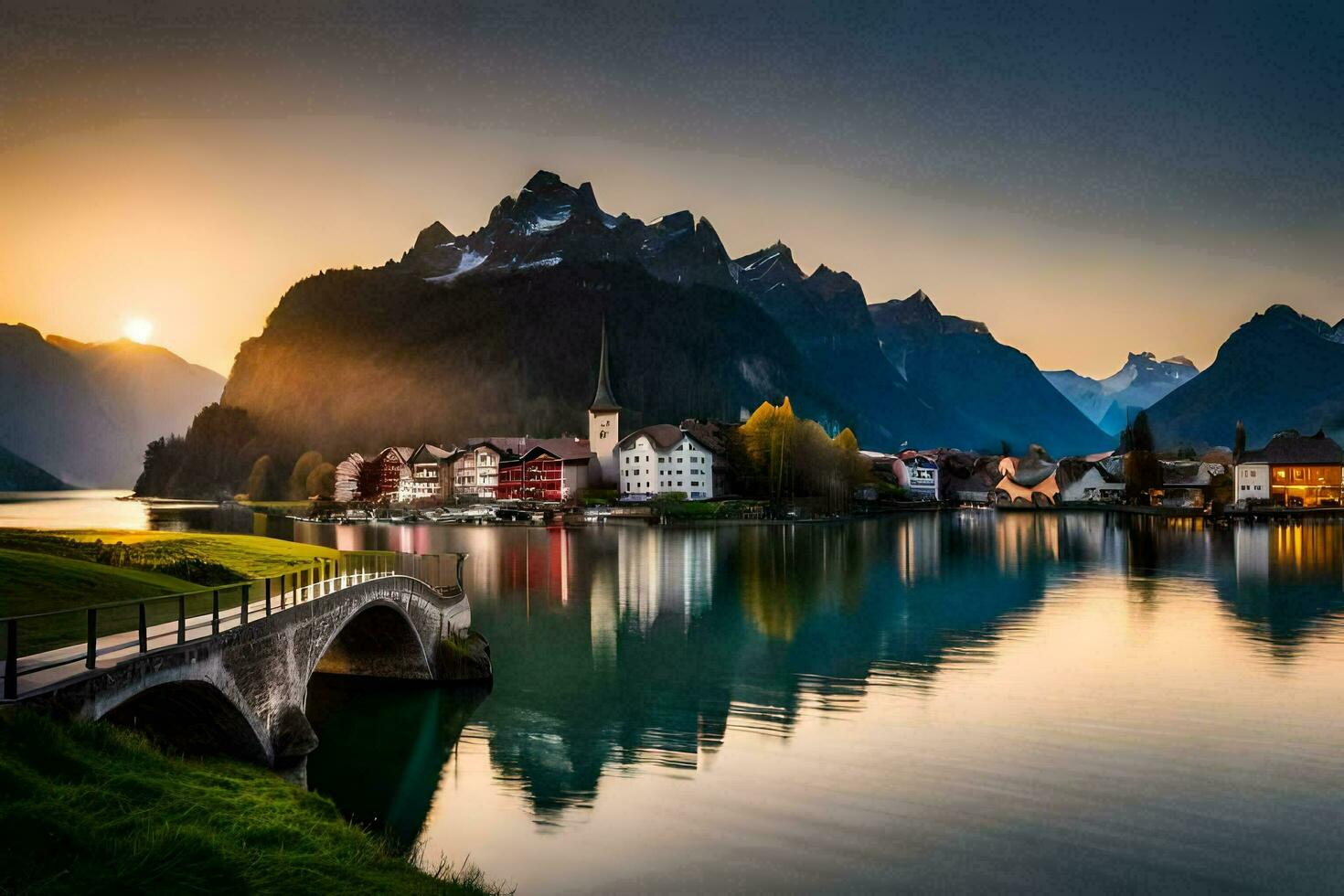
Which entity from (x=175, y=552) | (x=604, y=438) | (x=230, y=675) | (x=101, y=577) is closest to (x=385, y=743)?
(x=230, y=675)

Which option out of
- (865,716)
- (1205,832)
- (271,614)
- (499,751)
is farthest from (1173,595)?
(271,614)

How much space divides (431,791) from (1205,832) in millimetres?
16347

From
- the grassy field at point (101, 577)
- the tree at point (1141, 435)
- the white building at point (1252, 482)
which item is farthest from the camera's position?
the tree at point (1141, 435)

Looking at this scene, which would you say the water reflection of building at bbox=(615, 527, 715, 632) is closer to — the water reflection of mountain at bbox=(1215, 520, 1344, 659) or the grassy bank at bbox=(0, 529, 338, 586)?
the grassy bank at bbox=(0, 529, 338, 586)

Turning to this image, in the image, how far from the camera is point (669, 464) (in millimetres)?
164000

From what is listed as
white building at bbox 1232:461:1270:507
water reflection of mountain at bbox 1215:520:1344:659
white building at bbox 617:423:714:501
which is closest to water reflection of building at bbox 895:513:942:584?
water reflection of mountain at bbox 1215:520:1344:659

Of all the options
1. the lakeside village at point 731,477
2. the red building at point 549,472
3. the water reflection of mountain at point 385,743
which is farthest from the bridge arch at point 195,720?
the red building at point 549,472

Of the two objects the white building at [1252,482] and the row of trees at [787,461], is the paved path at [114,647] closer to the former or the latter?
the row of trees at [787,461]

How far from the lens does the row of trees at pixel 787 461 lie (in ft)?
518

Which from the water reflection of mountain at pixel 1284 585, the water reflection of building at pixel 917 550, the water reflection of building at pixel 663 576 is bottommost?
the water reflection of mountain at pixel 1284 585

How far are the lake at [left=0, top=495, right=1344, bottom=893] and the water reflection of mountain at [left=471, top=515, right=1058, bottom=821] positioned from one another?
192 millimetres

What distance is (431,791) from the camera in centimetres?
2080

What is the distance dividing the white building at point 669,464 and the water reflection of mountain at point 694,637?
73420mm

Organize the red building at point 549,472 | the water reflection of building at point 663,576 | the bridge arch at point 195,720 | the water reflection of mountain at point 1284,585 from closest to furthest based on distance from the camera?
the bridge arch at point 195,720, the water reflection of mountain at point 1284,585, the water reflection of building at point 663,576, the red building at point 549,472
